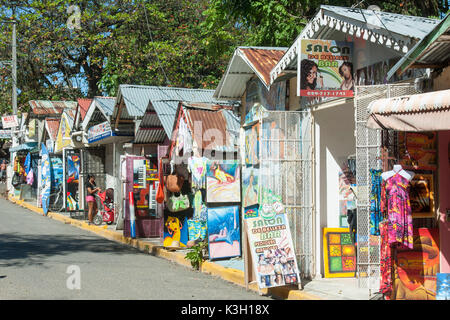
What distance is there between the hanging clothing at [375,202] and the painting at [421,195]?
0.41 meters

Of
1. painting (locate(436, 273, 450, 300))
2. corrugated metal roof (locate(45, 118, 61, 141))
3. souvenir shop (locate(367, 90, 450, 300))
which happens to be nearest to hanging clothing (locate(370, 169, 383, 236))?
souvenir shop (locate(367, 90, 450, 300))

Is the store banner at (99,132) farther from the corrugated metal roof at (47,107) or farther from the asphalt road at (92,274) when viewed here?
the corrugated metal roof at (47,107)

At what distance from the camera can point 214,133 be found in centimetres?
1395

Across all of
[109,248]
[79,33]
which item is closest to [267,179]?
[109,248]

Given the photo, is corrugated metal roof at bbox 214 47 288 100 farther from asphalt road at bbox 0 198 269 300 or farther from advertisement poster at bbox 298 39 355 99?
asphalt road at bbox 0 198 269 300

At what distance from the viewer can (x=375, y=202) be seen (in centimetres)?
842

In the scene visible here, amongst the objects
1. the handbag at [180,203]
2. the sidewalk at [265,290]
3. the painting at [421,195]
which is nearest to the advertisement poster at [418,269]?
the painting at [421,195]

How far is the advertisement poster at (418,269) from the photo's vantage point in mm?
8180

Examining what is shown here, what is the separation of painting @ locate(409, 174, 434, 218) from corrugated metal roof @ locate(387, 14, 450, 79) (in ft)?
5.12

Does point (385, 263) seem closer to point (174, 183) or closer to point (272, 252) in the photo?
point (272, 252)

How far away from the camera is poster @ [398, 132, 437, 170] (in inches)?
324

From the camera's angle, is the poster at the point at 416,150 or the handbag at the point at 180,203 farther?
the handbag at the point at 180,203
